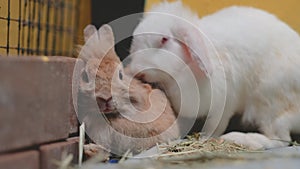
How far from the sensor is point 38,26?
255cm

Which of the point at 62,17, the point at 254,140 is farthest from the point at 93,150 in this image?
the point at 62,17

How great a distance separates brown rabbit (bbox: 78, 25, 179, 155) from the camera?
4.96 ft

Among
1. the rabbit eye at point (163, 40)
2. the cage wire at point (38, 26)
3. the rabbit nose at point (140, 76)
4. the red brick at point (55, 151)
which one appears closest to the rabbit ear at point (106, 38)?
the rabbit nose at point (140, 76)

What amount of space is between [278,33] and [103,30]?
0.76 m

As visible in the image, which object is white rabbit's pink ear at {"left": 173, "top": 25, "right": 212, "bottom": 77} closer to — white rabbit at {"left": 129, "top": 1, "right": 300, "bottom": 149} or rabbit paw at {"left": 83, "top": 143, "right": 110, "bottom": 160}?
white rabbit at {"left": 129, "top": 1, "right": 300, "bottom": 149}

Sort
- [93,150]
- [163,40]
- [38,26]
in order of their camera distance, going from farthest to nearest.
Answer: [38,26]
[163,40]
[93,150]

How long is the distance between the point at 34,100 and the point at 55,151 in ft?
0.56

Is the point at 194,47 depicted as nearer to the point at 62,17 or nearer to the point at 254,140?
the point at 254,140

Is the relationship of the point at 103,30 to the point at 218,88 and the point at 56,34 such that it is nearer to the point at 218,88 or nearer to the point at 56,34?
the point at 218,88

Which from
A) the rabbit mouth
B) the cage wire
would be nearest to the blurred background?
the cage wire

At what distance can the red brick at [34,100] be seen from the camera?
3.41 feet

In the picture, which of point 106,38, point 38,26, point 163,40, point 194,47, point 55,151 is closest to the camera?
point 55,151

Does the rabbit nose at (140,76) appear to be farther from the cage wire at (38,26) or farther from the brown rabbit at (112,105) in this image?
the cage wire at (38,26)

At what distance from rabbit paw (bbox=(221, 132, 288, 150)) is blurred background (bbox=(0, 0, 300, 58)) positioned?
603 mm
